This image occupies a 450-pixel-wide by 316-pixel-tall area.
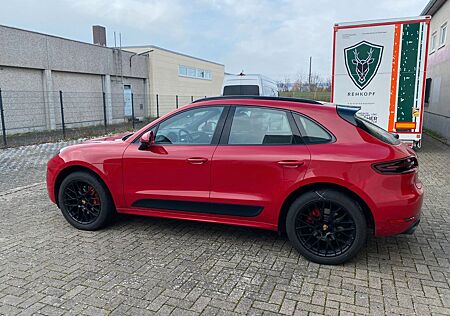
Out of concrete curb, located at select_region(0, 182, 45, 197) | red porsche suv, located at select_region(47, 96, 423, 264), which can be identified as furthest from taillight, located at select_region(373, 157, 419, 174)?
concrete curb, located at select_region(0, 182, 45, 197)

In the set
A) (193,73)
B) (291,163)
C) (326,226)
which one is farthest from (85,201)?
(193,73)

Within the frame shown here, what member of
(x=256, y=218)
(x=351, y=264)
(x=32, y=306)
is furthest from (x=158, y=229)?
(x=351, y=264)

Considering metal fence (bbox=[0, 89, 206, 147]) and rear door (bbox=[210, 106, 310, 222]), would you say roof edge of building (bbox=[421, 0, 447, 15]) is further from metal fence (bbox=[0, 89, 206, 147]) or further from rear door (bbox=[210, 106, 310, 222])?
metal fence (bbox=[0, 89, 206, 147])

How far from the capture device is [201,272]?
3236mm

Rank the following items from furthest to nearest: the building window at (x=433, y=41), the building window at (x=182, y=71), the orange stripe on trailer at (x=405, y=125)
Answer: the building window at (x=182, y=71) < the building window at (x=433, y=41) < the orange stripe on trailer at (x=405, y=125)

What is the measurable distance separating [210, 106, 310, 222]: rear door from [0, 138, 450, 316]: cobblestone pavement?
0.60 meters

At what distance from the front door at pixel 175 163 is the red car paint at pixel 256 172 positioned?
1 cm

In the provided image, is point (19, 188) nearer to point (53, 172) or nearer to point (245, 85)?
point (53, 172)

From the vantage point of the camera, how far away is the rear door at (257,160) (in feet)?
11.1

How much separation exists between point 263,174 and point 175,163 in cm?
101

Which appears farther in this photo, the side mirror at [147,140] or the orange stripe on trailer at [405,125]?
the orange stripe on trailer at [405,125]

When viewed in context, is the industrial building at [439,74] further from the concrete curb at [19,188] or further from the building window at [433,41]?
the concrete curb at [19,188]

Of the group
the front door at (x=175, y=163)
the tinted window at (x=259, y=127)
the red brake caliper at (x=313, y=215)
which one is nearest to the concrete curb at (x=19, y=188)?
the front door at (x=175, y=163)

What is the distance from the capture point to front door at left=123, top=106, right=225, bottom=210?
372 cm
